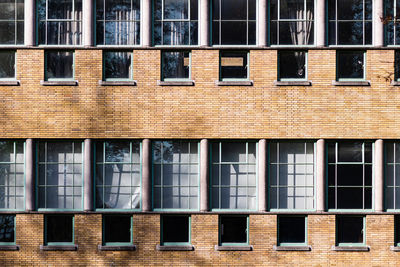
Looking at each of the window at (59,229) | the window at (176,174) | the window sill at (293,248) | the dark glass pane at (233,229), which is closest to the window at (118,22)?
the window at (176,174)

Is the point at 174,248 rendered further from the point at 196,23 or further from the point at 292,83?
the point at 196,23

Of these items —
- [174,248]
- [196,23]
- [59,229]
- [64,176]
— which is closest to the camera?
[174,248]

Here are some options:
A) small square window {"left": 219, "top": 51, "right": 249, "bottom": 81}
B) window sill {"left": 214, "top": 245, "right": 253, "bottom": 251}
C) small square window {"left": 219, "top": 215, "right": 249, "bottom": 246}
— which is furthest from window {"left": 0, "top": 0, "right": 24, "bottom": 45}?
window sill {"left": 214, "top": 245, "right": 253, "bottom": 251}

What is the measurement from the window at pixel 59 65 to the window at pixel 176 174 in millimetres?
3342

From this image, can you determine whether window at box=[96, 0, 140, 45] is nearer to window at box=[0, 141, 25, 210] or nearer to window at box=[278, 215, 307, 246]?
window at box=[0, 141, 25, 210]

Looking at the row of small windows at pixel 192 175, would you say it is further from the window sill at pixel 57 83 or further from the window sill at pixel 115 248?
the window sill at pixel 57 83

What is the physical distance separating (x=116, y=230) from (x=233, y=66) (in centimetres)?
596

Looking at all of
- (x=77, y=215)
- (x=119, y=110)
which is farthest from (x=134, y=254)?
(x=119, y=110)

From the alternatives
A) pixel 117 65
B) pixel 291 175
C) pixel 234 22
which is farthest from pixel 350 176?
pixel 117 65

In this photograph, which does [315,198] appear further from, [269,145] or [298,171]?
[269,145]

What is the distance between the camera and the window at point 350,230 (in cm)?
1369

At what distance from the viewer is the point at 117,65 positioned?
45.4ft

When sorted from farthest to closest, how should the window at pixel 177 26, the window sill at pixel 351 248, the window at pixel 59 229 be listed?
the window at pixel 177 26, the window at pixel 59 229, the window sill at pixel 351 248

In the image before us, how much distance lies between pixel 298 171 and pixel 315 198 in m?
0.93
